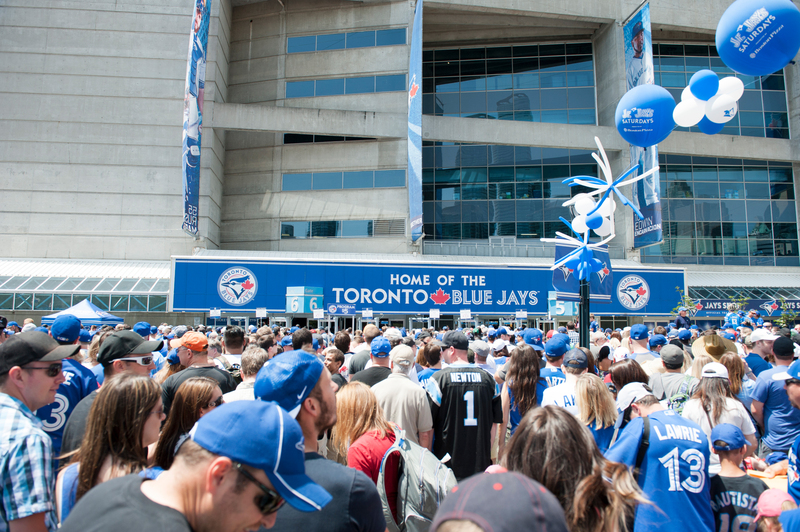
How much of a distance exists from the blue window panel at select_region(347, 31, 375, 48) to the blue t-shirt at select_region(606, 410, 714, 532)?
1279 inches

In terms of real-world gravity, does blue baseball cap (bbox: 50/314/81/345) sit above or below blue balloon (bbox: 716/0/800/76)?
below

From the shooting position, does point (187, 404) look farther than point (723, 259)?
No

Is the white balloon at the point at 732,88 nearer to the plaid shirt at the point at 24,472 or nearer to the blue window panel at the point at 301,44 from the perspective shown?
the plaid shirt at the point at 24,472

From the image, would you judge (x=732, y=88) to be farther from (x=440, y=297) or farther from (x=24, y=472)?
(x=440, y=297)

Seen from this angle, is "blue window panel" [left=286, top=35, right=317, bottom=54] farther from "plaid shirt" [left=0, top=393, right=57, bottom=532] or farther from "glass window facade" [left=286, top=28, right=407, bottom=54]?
"plaid shirt" [left=0, top=393, right=57, bottom=532]

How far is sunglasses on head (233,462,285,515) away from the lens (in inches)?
61.1

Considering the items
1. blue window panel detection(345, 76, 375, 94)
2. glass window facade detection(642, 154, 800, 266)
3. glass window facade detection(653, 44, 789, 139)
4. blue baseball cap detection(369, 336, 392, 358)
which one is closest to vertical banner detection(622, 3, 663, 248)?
glass window facade detection(642, 154, 800, 266)

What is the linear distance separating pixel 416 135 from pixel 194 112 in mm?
11430

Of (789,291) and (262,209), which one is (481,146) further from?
(789,291)

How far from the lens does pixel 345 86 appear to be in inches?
1267

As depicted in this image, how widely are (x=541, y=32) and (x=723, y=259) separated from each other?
1933cm

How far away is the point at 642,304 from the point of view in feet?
96.1

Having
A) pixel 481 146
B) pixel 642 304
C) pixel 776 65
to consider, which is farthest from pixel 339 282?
pixel 776 65

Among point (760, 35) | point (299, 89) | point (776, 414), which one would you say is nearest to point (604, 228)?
point (760, 35)
